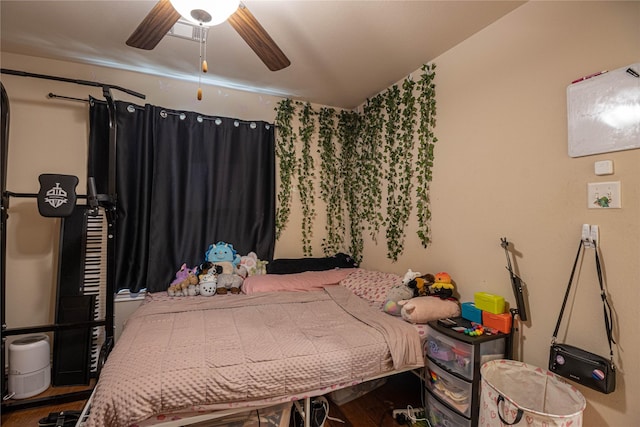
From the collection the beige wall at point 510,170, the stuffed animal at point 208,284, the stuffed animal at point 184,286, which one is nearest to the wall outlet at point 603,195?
the beige wall at point 510,170

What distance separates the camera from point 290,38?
2.13 metres

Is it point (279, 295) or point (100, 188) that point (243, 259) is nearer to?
point (279, 295)

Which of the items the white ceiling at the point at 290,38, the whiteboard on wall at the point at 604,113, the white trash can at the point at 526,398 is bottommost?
the white trash can at the point at 526,398

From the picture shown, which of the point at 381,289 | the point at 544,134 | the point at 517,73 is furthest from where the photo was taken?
the point at 381,289

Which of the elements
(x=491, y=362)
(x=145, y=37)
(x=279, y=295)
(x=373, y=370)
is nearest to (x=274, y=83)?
(x=145, y=37)

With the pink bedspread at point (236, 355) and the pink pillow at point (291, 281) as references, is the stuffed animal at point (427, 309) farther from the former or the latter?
the pink pillow at point (291, 281)

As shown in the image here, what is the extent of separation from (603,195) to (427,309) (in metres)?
1.10

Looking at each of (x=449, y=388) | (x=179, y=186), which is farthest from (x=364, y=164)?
(x=449, y=388)

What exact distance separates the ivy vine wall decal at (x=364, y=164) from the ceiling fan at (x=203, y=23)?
1.40 m

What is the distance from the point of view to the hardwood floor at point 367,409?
194 centimetres

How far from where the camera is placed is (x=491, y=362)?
161 centimetres

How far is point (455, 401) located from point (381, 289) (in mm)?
936

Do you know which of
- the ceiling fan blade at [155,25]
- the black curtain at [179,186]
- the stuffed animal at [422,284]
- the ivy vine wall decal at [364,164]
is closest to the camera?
the ceiling fan blade at [155,25]

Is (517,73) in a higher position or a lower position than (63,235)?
higher
